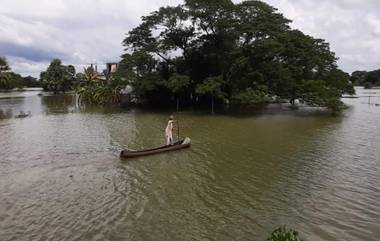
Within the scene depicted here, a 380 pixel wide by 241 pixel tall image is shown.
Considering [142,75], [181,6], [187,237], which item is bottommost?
[187,237]

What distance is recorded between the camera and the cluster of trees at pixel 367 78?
137500mm

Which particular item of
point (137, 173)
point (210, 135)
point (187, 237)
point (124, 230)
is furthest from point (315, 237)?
point (210, 135)

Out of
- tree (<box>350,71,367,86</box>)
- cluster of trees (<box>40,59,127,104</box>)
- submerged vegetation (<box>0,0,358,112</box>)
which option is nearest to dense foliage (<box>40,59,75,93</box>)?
cluster of trees (<box>40,59,127,104</box>)

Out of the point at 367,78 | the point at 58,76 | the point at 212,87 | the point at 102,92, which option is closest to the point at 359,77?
the point at 367,78

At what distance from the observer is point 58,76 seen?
316 feet

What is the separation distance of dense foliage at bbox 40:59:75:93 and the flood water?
6927 cm

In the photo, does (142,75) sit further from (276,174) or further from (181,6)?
(276,174)

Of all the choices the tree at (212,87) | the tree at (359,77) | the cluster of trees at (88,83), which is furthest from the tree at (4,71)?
the tree at (359,77)

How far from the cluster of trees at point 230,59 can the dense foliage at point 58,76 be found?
5100 cm

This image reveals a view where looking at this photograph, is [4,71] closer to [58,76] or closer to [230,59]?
[58,76]

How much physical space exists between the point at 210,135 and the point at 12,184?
48.9ft

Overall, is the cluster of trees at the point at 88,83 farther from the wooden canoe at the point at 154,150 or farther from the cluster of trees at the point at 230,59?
the wooden canoe at the point at 154,150

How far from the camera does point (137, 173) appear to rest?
17375mm

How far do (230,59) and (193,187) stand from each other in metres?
29.3
